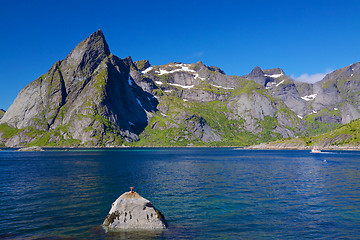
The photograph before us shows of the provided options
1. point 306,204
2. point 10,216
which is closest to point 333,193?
point 306,204

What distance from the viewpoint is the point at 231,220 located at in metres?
32.4

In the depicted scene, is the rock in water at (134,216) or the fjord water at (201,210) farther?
the rock in water at (134,216)

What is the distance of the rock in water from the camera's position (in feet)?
97.3

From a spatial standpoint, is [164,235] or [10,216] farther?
[10,216]

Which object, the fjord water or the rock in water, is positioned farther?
the rock in water

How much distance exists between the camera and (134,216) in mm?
30250

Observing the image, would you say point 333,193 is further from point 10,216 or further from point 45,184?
point 45,184

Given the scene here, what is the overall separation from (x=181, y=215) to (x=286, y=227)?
12485mm

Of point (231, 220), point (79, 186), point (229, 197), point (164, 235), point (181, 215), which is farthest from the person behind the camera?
point (79, 186)

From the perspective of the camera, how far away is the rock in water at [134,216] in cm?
2966

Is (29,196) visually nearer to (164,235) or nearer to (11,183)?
(11,183)

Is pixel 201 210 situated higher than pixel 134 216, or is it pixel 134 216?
pixel 134 216

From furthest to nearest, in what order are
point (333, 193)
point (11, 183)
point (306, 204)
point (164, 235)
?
point (11, 183), point (333, 193), point (306, 204), point (164, 235)

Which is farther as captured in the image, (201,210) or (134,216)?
(201,210)
